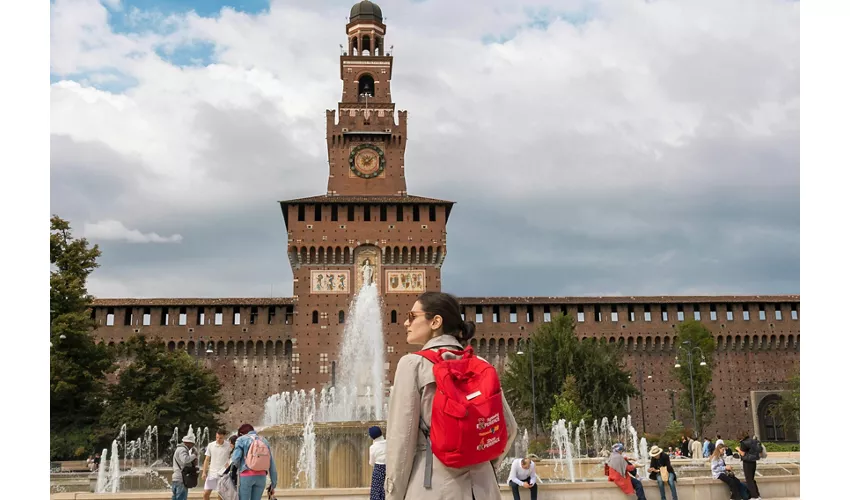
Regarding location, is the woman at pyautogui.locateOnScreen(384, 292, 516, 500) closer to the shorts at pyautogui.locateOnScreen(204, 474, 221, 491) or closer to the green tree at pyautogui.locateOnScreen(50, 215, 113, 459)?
the shorts at pyautogui.locateOnScreen(204, 474, 221, 491)

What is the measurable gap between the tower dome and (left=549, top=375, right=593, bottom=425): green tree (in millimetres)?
27458

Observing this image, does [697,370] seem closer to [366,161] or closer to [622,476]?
[366,161]

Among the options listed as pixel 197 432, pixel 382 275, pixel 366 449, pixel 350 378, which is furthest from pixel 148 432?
pixel 366 449

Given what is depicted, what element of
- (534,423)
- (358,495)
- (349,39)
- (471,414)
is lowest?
(534,423)

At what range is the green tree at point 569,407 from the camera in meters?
36.7

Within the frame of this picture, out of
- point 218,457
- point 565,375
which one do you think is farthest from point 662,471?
point 565,375

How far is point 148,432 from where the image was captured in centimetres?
3306

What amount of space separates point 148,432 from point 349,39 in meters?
29.8

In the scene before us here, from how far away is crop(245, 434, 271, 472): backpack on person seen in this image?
30.8ft

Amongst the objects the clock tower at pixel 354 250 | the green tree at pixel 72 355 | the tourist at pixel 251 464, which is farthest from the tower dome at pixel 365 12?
the tourist at pixel 251 464

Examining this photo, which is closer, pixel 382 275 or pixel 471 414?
pixel 471 414

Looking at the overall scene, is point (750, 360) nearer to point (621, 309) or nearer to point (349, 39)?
point (621, 309)

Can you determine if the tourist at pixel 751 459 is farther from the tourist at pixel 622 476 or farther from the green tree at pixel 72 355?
the green tree at pixel 72 355

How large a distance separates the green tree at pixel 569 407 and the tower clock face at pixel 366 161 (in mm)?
17687
